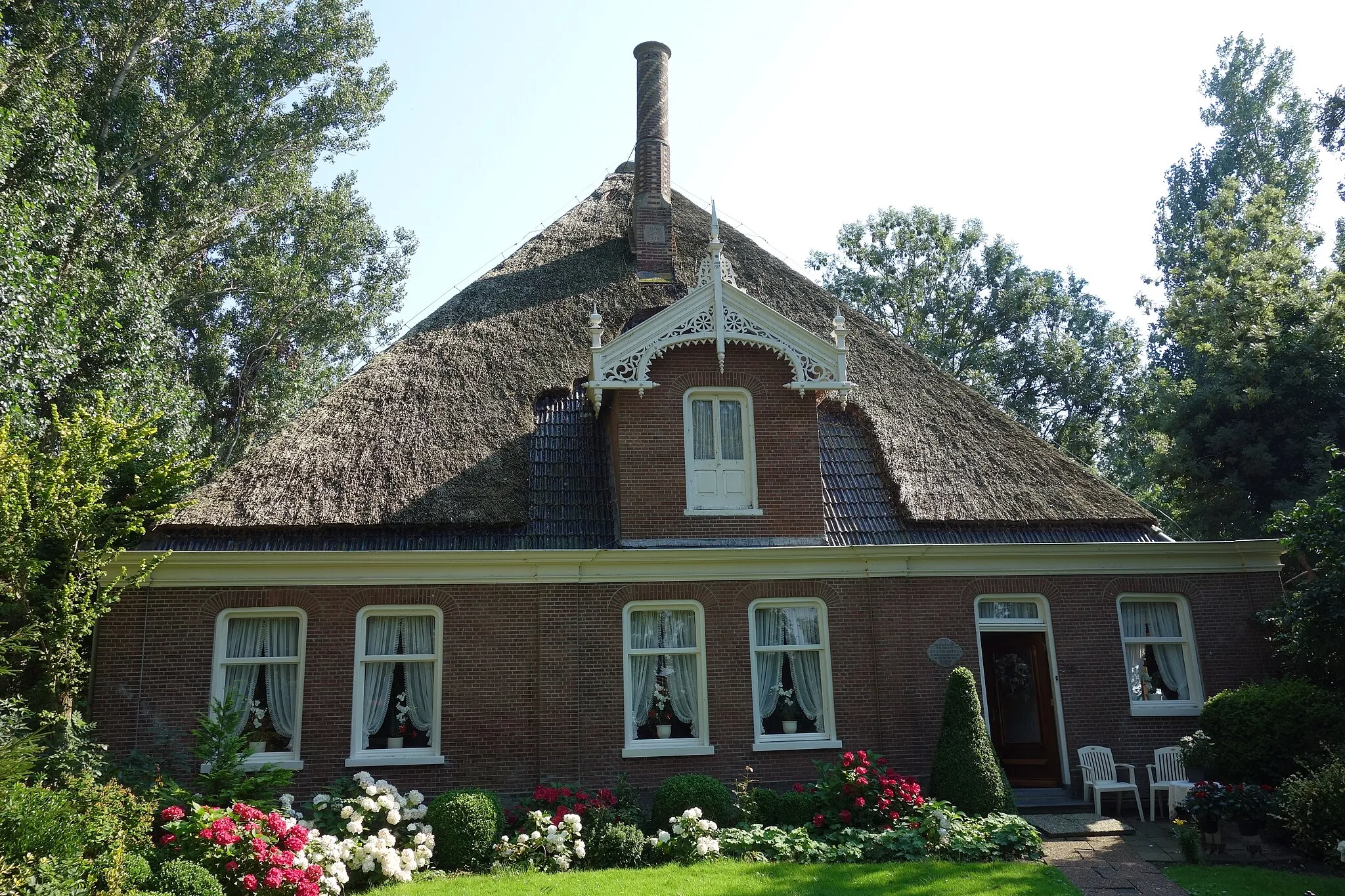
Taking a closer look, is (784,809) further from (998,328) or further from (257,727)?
(998,328)

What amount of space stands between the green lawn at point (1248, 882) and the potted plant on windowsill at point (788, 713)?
204 inches

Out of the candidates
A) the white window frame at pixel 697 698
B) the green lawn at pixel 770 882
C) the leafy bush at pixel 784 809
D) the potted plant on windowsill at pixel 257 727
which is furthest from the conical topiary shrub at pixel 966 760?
the potted plant on windowsill at pixel 257 727

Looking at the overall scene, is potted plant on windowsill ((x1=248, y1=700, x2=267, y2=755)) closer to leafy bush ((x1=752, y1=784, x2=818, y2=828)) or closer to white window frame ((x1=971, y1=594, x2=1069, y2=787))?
leafy bush ((x1=752, y1=784, x2=818, y2=828))

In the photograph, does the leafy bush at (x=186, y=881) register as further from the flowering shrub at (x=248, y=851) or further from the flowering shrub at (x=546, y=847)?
the flowering shrub at (x=546, y=847)

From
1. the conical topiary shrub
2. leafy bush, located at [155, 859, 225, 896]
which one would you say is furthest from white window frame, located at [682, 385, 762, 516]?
leafy bush, located at [155, 859, 225, 896]

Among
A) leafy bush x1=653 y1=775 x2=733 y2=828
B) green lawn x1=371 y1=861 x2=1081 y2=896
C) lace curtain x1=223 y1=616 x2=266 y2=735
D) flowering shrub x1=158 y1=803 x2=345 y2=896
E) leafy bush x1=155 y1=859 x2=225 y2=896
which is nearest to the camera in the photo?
leafy bush x1=155 y1=859 x2=225 y2=896

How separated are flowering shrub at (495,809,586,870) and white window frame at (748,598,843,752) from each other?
3.54m

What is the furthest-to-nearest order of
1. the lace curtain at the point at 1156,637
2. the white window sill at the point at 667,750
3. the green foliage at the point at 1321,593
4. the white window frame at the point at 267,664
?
the lace curtain at the point at 1156,637
the white window sill at the point at 667,750
the white window frame at the point at 267,664
the green foliage at the point at 1321,593

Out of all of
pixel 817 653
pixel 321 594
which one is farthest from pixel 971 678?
pixel 321 594

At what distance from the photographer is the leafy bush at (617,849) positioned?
1149cm

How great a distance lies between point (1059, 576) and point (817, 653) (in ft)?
13.6

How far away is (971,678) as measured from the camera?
13.5 meters

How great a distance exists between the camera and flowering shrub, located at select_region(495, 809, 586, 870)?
11289 millimetres

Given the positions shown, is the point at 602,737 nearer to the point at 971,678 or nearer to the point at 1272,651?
the point at 971,678
